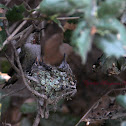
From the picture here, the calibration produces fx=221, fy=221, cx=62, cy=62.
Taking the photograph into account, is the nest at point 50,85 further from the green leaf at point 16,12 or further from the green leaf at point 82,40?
the green leaf at point 82,40

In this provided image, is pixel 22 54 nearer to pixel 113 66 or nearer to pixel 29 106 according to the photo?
pixel 29 106

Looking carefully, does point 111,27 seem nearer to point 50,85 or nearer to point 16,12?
point 16,12

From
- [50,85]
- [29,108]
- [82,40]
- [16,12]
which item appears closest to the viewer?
[82,40]

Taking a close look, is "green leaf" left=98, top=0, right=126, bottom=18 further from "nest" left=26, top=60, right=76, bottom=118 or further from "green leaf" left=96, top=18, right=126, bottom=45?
"nest" left=26, top=60, right=76, bottom=118

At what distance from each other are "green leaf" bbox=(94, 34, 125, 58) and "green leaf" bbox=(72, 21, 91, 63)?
0.07m

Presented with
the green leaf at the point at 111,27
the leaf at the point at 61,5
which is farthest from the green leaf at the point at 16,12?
the green leaf at the point at 111,27

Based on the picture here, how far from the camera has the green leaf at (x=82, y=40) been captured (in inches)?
29.8

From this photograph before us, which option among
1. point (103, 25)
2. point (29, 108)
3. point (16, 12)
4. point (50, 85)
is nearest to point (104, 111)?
point (50, 85)

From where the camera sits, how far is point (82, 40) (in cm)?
79

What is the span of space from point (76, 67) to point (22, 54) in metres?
0.70

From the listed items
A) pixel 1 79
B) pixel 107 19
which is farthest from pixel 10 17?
pixel 107 19

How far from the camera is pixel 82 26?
837 mm

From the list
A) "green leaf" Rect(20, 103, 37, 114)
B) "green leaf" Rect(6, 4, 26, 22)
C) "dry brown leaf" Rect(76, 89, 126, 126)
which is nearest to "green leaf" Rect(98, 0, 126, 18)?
"green leaf" Rect(6, 4, 26, 22)

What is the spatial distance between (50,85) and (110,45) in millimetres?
1064
